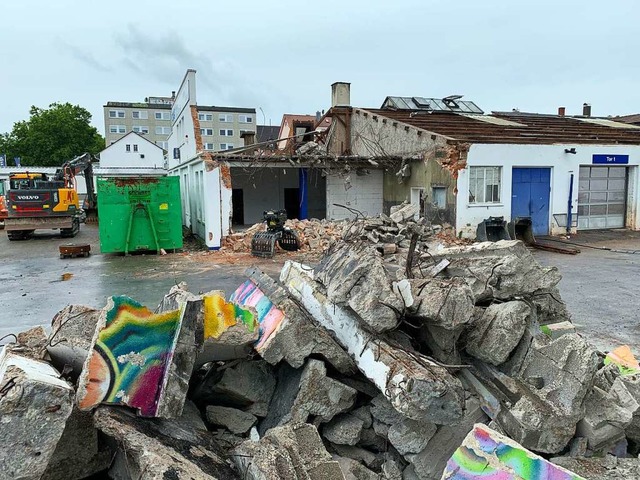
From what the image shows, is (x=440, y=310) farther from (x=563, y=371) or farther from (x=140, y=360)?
(x=140, y=360)

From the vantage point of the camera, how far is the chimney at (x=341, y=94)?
2204cm

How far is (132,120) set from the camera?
68375 mm

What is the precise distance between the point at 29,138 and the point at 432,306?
63706 millimetres

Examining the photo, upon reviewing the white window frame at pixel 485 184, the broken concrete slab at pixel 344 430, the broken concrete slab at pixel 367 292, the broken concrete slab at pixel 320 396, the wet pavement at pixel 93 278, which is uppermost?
the white window frame at pixel 485 184

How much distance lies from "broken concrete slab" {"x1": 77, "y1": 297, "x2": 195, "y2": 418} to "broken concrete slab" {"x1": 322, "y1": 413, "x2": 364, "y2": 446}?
1.20 metres

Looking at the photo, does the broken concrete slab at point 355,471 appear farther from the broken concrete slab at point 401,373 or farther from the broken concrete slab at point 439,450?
the broken concrete slab at point 401,373

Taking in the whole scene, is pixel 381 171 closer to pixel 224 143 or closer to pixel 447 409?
pixel 447 409

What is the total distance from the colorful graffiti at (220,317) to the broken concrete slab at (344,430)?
1.00 meters

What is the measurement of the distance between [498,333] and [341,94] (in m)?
19.8

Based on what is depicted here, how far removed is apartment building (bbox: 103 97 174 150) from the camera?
6731 cm

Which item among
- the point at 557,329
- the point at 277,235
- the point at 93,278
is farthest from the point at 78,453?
the point at 277,235

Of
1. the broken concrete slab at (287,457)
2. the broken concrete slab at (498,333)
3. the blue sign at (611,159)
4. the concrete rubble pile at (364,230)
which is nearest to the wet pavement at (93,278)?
the concrete rubble pile at (364,230)

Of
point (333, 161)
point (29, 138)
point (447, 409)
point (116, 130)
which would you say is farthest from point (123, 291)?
point (116, 130)

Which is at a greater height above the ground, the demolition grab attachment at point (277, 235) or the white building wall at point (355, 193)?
the white building wall at point (355, 193)
